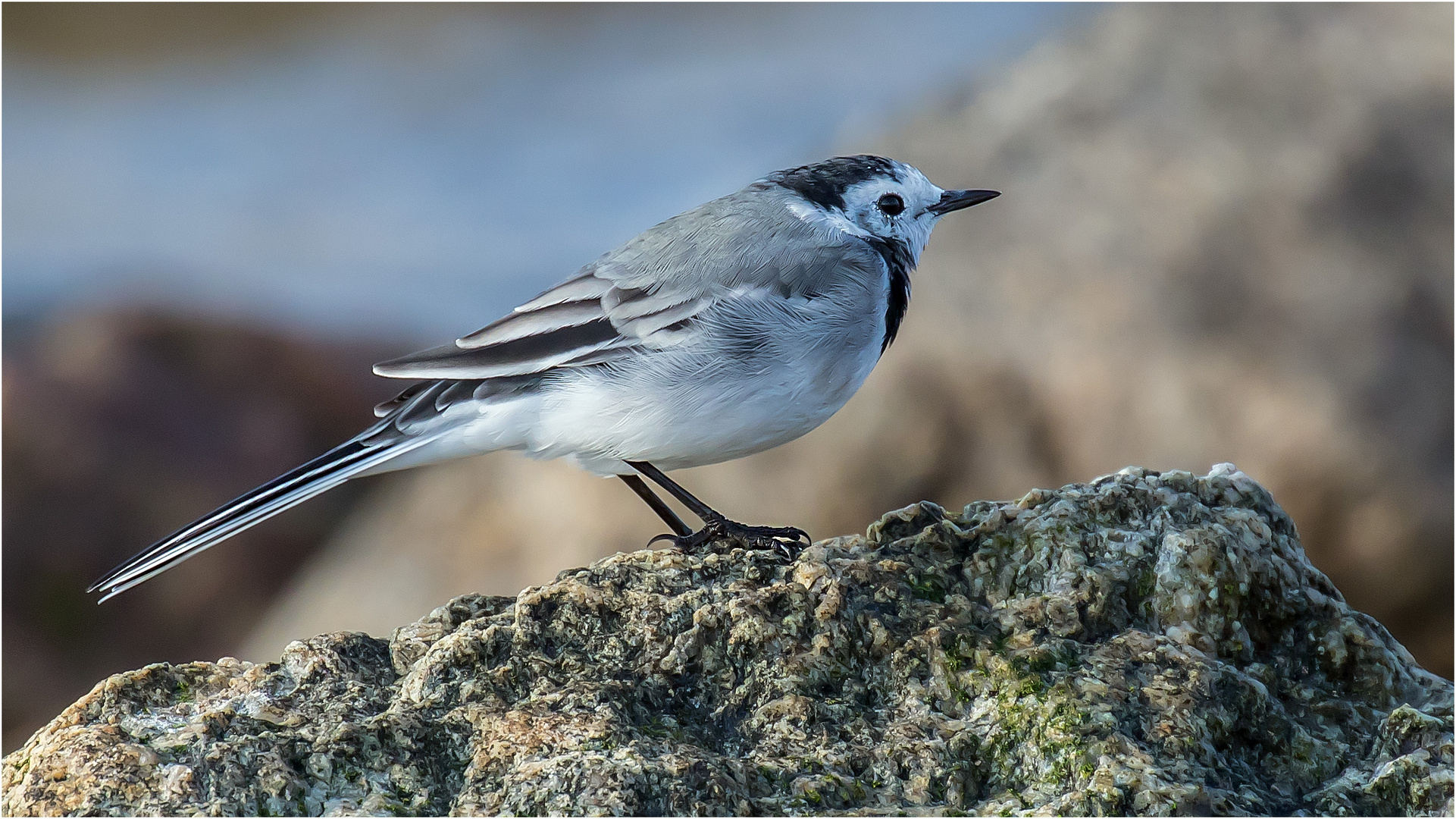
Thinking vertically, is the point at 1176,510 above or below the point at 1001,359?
below

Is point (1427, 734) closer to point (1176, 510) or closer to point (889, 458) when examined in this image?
point (1176, 510)

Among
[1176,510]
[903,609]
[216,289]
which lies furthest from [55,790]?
[216,289]

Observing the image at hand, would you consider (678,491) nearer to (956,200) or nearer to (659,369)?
(659,369)

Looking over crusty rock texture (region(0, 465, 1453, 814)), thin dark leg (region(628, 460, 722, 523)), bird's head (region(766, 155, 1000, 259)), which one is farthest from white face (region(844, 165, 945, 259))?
crusty rock texture (region(0, 465, 1453, 814))

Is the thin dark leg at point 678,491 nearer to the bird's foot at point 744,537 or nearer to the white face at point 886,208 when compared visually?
the bird's foot at point 744,537

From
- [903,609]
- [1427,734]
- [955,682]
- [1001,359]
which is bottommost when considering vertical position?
[1427,734]

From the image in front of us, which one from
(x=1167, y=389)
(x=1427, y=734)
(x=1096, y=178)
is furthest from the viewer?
(x=1096, y=178)

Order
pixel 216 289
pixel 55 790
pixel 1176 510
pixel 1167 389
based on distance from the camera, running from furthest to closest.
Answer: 1. pixel 216 289
2. pixel 1167 389
3. pixel 1176 510
4. pixel 55 790
